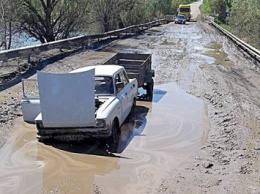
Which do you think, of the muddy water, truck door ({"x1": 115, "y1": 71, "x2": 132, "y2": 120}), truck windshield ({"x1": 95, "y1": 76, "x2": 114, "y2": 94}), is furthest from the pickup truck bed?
truck windshield ({"x1": 95, "y1": 76, "x2": 114, "y2": 94})

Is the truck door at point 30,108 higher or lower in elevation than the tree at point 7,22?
lower

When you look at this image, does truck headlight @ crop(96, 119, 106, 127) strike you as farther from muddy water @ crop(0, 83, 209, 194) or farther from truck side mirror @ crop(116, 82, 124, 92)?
truck side mirror @ crop(116, 82, 124, 92)

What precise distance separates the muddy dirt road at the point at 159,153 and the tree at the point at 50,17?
14.4 m

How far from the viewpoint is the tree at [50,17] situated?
26734 mm

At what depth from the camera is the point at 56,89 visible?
8531mm

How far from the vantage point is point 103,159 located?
823 cm

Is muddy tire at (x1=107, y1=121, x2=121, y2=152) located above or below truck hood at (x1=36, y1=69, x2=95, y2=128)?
below

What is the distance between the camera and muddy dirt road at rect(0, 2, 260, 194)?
706 centimetres

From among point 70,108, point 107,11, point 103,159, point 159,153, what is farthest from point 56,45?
point 107,11

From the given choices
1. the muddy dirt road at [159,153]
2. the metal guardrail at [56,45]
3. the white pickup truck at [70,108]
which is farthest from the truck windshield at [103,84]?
the metal guardrail at [56,45]

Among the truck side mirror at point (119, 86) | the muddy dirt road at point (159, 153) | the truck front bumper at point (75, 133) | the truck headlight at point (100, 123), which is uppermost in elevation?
the truck side mirror at point (119, 86)

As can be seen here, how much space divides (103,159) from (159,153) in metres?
1.30

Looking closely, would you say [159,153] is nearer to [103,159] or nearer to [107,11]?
[103,159]

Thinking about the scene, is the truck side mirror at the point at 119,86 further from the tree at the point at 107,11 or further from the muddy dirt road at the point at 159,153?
the tree at the point at 107,11
